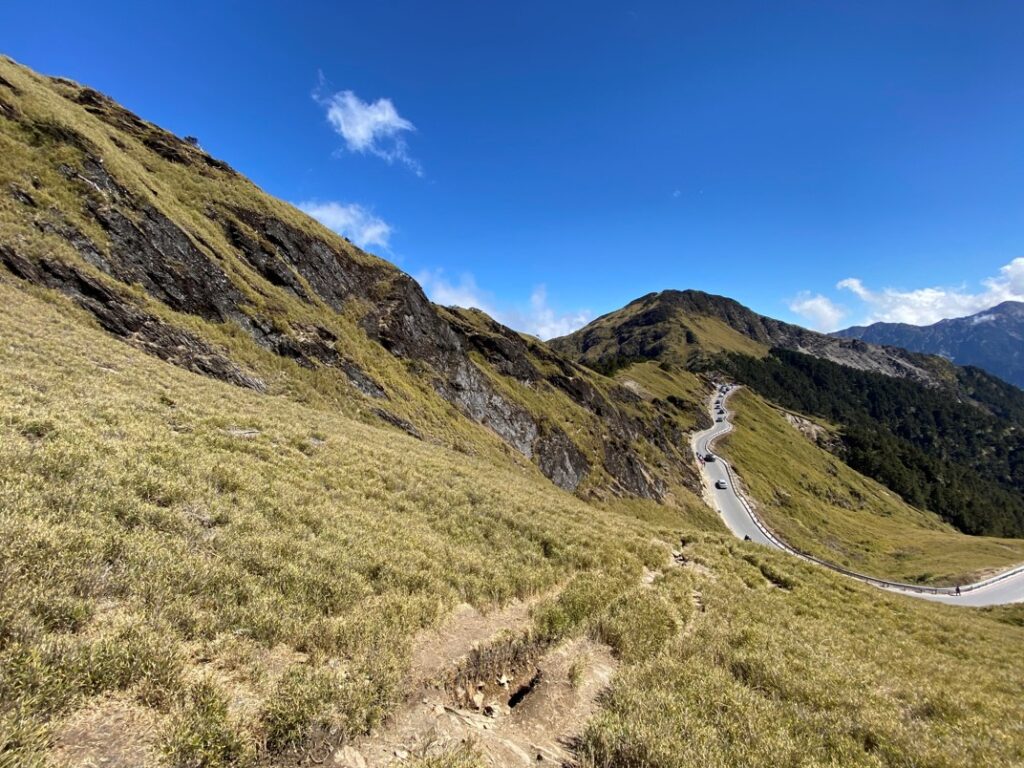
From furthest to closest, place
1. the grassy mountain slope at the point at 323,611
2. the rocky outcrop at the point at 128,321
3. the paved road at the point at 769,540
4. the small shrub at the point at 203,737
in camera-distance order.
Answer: the paved road at the point at 769,540
the rocky outcrop at the point at 128,321
the grassy mountain slope at the point at 323,611
the small shrub at the point at 203,737

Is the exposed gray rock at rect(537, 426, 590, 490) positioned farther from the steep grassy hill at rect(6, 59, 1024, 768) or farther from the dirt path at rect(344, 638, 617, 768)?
the dirt path at rect(344, 638, 617, 768)

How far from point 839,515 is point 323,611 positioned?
125677 millimetres

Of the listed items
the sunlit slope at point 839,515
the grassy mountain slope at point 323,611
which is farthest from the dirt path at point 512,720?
the sunlit slope at point 839,515

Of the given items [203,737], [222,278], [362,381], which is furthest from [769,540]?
[203,737]

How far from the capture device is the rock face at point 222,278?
87.3ft

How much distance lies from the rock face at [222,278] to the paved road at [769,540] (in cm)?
1902

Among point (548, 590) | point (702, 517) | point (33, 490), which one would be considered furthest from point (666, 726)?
point (702, 517)

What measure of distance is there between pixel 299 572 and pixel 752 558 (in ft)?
65.6

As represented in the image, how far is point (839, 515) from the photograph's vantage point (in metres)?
104

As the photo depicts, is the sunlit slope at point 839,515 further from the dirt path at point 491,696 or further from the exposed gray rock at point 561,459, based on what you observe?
the dirt path at point 491,696

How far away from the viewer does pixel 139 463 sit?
34.5 feet

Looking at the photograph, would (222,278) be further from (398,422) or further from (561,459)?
(561,459)

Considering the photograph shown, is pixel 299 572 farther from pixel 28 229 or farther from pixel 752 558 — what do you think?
pixel 28 229

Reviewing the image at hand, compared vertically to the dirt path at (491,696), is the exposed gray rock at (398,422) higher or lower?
higher
